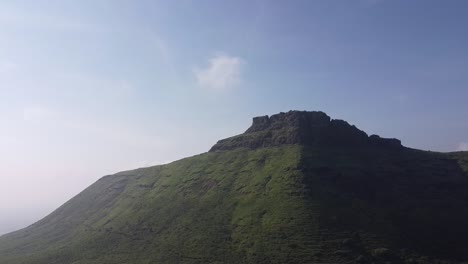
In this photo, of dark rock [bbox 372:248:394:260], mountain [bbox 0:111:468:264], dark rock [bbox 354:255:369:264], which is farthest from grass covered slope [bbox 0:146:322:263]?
dark rock [bbox 372:248:394:260]

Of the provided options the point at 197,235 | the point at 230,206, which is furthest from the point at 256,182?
the point at 197,235

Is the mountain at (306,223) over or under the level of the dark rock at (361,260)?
over

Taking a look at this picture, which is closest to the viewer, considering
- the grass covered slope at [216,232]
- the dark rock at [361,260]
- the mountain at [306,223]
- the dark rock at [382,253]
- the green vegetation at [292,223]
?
the dark rock at [361,260]

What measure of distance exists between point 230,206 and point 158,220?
33612 mm

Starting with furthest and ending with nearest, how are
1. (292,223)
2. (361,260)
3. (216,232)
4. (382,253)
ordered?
(216,232)
(292,223)
(382,253)
(361,260)

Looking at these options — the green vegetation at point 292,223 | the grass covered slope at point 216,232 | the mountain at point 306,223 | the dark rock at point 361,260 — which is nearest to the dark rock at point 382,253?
the mountain at point 306,223

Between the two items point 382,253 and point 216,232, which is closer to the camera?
point 382,253

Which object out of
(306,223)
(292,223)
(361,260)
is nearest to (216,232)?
(292,223)

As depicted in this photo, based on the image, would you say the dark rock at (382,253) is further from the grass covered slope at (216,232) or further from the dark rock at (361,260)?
the grass covered slope at (216,232)

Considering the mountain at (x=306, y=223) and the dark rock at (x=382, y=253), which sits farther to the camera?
the mountain at (x=306, y=223)

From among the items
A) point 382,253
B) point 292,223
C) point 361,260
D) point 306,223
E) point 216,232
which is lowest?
point 361,260

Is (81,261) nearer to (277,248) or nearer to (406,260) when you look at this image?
(277,248)

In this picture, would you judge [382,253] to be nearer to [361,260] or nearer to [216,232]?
[361,260]

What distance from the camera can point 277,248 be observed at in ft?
448
